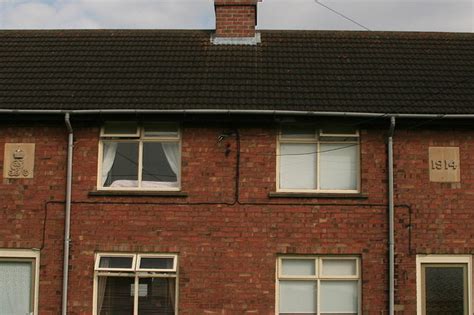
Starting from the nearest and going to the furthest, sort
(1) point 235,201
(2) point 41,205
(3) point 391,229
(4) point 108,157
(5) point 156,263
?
(3) point 391,229 → (5) point 156,263 → (1) point 235,201 → (2) point 41,205 → (4) point 108,157

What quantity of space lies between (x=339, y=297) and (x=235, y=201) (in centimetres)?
271

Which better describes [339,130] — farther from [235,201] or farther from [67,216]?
[67,216]

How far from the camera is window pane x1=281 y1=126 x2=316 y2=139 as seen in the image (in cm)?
1415

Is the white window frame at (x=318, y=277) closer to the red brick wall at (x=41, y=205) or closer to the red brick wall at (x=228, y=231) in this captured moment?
the red brick wall at (x=228, y=231)

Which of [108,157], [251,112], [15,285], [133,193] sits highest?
[251,112]

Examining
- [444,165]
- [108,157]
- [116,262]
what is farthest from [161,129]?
[444,165]

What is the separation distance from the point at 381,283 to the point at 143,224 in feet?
15.3

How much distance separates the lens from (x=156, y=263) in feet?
44.8

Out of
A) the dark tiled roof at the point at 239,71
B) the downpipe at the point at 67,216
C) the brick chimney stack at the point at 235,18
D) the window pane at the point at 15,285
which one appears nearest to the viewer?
the downpipe at the point at 67,216

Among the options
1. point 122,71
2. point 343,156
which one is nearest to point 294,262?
point 343,156

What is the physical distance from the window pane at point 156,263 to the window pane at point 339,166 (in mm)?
3302

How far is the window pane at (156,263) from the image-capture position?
44.6 feet

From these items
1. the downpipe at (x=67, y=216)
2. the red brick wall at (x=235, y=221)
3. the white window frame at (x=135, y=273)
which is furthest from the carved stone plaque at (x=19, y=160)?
the white window frame at (x=135, y=273)

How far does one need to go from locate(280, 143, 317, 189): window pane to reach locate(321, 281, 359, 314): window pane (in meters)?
1.95
